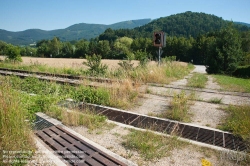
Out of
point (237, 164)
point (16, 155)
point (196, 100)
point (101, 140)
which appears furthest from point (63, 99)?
point (237, 164)

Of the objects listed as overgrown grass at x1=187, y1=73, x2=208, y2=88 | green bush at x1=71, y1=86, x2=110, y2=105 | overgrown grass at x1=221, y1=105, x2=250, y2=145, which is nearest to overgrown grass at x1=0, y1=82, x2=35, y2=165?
green bush at x1=71, y1=86, x2=110, y2=105

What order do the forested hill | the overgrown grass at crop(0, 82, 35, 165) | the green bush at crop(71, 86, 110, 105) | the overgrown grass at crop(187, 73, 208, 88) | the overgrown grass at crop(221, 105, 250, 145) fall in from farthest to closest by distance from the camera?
the forested hill → the overgrown grass at crop(187, 73, 208, 88) → the green bush at crop(71, 86, 110, 105) → the overgrown grass at crop(221, 105, 250, 145) → the overgrown grass at crop(0, 82, 35, 165)

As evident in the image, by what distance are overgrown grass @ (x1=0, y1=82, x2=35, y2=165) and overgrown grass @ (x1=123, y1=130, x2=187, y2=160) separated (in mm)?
2009

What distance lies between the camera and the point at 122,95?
7.43 meters

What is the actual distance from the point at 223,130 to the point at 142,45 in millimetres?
88039

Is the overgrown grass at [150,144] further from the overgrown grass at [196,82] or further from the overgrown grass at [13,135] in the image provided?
the overgrown grass at [196,82]

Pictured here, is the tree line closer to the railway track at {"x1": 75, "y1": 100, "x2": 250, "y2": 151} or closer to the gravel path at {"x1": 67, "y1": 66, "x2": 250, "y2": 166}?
the gravel path at {"x1": 67, "y1": 66, "x2": 250, "y2": 166}

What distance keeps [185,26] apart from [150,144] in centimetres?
16838

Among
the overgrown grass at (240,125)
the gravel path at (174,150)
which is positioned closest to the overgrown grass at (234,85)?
the gravel path at (174,150)

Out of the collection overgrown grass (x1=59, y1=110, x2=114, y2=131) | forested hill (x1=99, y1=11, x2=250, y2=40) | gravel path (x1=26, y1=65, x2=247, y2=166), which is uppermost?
forested hill (x1=99, y1=11, x2=250, y2=40)

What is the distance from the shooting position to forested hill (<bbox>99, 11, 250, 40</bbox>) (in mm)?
138087

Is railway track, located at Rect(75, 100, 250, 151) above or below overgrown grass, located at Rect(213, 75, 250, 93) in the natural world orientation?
below

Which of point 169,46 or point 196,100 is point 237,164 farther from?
point 169,46

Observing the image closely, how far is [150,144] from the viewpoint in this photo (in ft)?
12.8
